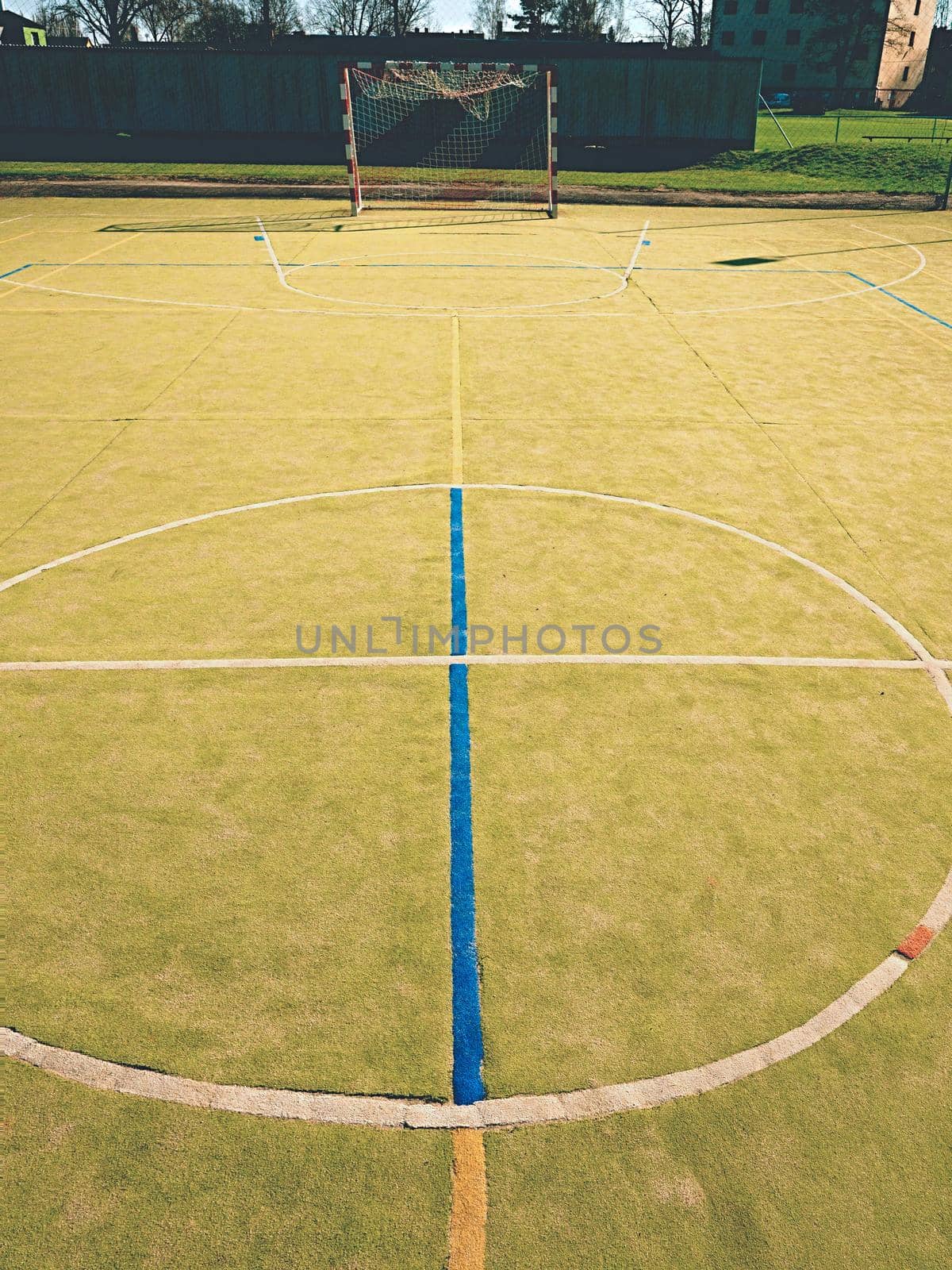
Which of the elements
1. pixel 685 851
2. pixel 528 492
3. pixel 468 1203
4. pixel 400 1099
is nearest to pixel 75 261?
pixel 528 492

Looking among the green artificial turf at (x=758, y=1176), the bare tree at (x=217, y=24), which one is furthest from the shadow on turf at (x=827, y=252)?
the bare tree at (x=217, y=24)

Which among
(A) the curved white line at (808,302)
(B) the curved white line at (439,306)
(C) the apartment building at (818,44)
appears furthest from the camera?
(C) the apartment building at (818,44)

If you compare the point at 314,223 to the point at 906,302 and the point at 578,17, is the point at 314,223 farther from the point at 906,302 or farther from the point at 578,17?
the point at 578,17

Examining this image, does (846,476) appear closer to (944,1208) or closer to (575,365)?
(575,365)

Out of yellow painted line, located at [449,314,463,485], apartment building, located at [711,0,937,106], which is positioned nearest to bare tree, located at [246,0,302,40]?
apartment building, located at [711,0,937,106]

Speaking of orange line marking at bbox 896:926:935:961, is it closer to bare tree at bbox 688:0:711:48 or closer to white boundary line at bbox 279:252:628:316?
white boundary line at bbox 279:252:628:316

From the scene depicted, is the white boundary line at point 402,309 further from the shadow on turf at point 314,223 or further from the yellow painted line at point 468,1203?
the yellow painted line at point 468,1203
